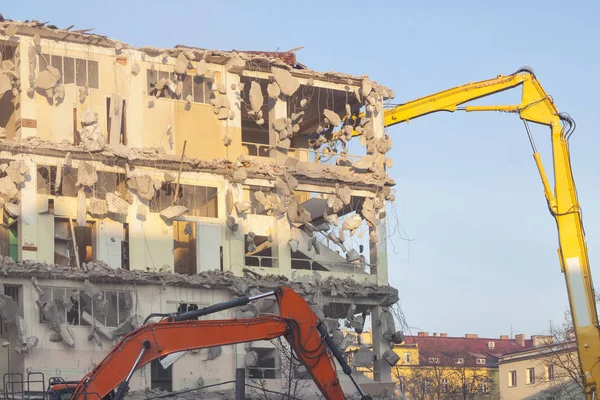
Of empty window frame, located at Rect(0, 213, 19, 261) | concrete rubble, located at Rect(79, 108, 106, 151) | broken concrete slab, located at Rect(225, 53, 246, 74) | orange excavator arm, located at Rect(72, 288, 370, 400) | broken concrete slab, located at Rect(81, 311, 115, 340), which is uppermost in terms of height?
broken concrete slab, located at Rect(225, 53, 246, 74)

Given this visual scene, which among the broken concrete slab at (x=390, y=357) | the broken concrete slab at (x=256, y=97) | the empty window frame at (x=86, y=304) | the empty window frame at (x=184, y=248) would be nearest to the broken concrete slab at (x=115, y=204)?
the empty window frame at (x=86, y=304)

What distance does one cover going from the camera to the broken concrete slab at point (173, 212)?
4278 centimetres

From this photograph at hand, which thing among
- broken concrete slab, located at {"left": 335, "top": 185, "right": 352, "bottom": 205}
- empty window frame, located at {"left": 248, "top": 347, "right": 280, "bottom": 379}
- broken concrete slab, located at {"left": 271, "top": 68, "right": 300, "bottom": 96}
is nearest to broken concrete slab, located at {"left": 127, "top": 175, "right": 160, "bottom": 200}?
broken concrete slab, located at {"left": 271, "top": 68, "right": 300, "bottom": 96}

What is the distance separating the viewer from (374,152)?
48.2 meters

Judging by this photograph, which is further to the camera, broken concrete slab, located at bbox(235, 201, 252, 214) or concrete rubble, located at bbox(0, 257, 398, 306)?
broken concrete slab, located at bbox(235, 201, 252, 214)

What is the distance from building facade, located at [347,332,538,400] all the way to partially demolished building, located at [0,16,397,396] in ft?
113

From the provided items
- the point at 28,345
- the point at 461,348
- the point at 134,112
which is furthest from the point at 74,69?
the point at 461,348

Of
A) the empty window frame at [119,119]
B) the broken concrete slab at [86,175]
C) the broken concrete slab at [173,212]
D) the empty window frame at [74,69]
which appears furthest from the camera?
the empty window frame at [119,119]

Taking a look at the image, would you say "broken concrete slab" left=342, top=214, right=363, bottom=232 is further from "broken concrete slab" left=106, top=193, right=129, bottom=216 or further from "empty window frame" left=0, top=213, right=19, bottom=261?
"empty window frame" left=0, top=213, right=19, bottom=261

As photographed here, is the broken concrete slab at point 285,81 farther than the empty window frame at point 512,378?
No

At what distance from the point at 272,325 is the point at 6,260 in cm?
1607

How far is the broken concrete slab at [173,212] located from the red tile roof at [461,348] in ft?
189

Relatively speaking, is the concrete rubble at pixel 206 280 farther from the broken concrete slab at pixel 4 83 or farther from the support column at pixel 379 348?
the broken concrete slab at pixel 4 83

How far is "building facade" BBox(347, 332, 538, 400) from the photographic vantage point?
8775 centimetres
